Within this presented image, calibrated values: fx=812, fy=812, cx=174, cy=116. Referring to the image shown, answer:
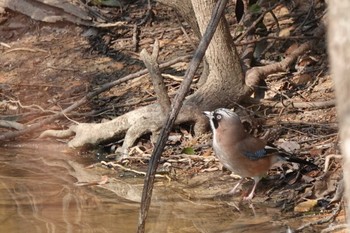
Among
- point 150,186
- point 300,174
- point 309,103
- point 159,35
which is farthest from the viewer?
point 159,35

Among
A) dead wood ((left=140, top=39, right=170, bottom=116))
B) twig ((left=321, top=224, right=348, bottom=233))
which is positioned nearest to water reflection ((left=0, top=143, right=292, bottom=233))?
twig ((left=321, top=224, right=348, bottom=233))

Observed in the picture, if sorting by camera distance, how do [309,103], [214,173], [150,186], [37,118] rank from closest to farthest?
[150,186] → [214,173] → [309,103] → [37,118]

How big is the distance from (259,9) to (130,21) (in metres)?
2.50

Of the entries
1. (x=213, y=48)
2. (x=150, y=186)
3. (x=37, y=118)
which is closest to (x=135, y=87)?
(x=37, y=118)

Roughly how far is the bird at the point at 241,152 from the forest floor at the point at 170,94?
0.68ft

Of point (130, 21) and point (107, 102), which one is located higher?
point (130, 21)

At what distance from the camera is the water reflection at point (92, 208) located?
5020 mm

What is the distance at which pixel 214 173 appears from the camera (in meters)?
6.37

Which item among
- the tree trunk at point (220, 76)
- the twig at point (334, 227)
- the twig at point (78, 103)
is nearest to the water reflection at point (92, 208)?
the twig at point (334, 227)

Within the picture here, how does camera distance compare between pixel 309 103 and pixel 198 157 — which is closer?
pixel 198 157

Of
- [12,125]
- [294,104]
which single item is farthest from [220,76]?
[12,125]

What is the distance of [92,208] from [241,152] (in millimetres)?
1085

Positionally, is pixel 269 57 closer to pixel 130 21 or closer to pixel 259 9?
pixel 259 9

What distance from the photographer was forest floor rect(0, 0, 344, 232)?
19.3 ft
